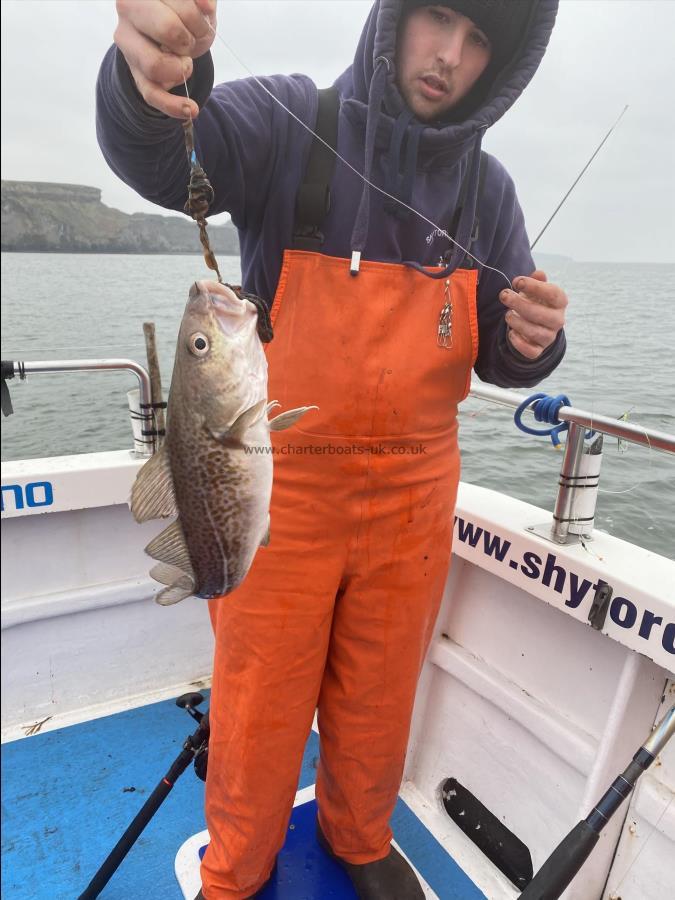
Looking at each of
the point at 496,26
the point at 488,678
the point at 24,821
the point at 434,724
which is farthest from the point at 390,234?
the point at 24,821

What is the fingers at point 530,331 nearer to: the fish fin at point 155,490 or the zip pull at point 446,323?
the zip pull at point 446,323

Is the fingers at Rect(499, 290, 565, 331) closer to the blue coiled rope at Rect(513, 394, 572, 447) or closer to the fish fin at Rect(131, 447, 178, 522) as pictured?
the blue coiled rope at Rect(513, 394, 572, 447)

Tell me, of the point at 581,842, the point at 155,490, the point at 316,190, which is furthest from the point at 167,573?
the point at 581,842

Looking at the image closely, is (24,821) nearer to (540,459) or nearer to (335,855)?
(335,855)

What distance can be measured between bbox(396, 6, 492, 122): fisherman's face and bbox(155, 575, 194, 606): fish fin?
1.39m

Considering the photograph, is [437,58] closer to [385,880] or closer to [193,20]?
[193,20]

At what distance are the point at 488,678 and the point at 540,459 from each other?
267cm

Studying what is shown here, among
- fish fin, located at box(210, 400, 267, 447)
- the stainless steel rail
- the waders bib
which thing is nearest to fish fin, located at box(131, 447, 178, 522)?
fish fin, located at box(210, 400, 267, 447)

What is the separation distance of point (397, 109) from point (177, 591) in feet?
4.56

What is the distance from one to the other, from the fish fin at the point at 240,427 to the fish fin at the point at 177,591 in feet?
0.87

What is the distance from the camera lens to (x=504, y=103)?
5.53 feet

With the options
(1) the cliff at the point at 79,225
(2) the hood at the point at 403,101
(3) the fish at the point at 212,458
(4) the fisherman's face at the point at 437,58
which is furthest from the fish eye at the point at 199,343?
(4) the fisherman's face at the point at 437,58

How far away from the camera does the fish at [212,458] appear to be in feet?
3.86

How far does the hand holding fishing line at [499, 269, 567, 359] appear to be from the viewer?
1600 mm
